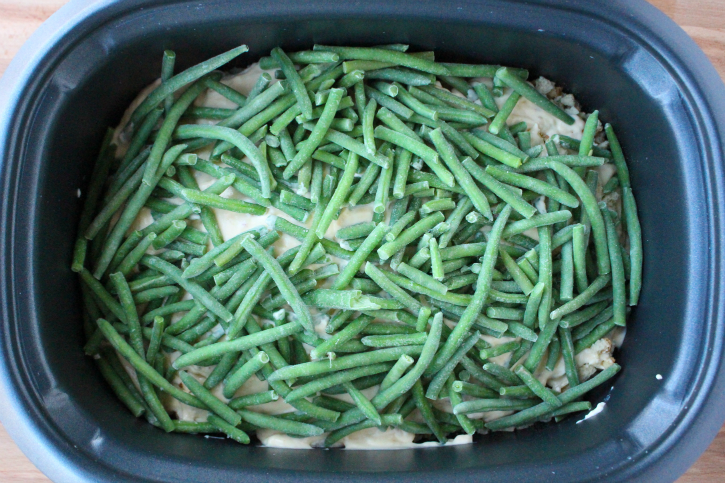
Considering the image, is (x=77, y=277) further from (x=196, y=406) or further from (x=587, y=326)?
(x=587, y=326)

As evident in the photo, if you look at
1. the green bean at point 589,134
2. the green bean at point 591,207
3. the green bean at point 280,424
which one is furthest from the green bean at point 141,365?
the green bean at point 589,134

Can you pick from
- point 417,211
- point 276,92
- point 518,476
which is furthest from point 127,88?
point 518,476

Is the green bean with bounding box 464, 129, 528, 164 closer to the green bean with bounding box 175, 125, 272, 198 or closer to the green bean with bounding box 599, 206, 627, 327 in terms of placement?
the green bean with bounding box 599, 206, 627, 327

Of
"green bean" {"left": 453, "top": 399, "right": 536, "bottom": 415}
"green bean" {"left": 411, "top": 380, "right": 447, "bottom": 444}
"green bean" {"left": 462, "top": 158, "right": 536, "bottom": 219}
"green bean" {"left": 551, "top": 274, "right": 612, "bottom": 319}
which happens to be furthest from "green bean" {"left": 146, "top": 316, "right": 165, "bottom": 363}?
"green bean" {"left": 551, "top": 274, "right": 612, "bottom": 319}

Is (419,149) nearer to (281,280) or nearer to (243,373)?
(281,280)

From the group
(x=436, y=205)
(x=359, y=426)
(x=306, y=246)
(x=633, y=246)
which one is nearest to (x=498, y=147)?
(x=436, y=205)

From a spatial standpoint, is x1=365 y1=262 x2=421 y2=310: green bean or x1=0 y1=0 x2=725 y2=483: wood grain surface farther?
x1=0 y1=0 x2=725 y2=483: wood grain surface

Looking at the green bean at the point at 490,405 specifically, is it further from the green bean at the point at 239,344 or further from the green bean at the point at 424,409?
the green bean at the point at 239,344
